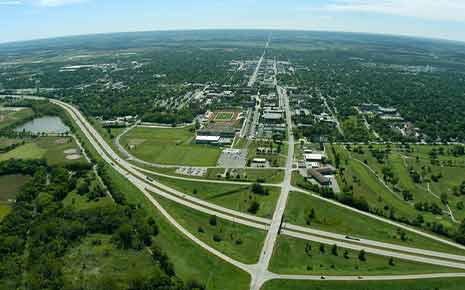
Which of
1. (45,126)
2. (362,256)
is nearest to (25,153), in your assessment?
(45,126)

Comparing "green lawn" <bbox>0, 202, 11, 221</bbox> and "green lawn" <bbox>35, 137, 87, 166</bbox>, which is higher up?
"green lawn" <bbox>35, 137, 87, 166</bbox>

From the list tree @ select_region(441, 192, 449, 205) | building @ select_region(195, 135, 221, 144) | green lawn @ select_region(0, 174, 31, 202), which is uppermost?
Answer: building @ select_region(195, 135, 221, 144)

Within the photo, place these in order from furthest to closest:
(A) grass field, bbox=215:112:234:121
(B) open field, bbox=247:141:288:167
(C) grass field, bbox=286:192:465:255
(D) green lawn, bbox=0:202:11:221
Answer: (A) grass field, bbox=215:112:234:121 < (B) open field, bbox=247:141:288:167 < (D) green lawn, bbox=0:202:11:221 < (C) grass field, bbox=286:192:465:255

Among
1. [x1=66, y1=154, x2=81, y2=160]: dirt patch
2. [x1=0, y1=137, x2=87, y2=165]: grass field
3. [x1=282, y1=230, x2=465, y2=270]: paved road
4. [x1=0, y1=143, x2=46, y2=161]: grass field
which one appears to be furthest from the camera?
[x1=0, y1=143, x2=46, y2=161]: grass field

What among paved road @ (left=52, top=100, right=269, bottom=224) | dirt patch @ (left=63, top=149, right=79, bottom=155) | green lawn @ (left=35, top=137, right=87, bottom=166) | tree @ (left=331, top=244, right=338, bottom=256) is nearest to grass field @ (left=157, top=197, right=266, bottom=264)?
paved road @ (left=52, top=100, right=269, bottom=224)

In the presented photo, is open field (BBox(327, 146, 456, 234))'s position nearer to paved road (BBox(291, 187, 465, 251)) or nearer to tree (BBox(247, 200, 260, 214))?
paved road (BBox(291, 187, 465, 251))

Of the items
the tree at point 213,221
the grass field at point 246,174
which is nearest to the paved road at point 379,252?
the tree at point 213,221

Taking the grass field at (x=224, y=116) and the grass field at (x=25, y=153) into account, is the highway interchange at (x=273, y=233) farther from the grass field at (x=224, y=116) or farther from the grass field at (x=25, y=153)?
the grass field at (x=224, y=116)
